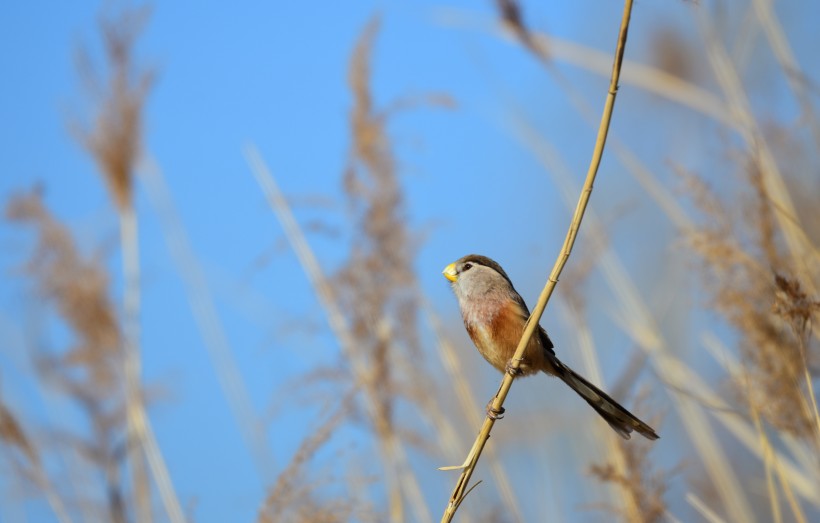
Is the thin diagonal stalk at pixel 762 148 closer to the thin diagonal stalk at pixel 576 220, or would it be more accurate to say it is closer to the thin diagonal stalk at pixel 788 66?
the thin diagonal stalk at pixel 788 66

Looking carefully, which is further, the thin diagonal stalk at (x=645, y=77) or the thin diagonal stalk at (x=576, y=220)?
the thin diagonal stalk at (x=645, y=77)

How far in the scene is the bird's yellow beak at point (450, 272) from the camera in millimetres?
2209

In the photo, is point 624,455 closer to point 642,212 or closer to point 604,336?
point 604,336

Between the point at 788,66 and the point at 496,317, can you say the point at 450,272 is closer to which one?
the point at 496,317

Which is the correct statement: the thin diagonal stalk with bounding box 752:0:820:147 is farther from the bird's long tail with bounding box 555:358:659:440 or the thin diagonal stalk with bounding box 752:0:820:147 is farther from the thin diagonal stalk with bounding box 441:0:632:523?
the thin diagonal stalk with bounding box 441:0:632:523

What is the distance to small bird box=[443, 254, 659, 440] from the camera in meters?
2.13

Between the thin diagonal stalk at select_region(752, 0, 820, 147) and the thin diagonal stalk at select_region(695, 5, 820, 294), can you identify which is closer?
the thin diagonal stalk at select_region(695, 5, 820, 294)

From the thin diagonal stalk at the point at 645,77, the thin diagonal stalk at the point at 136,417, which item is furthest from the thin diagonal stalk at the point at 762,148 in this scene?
the thin diagonal stalk at the point at 136,417

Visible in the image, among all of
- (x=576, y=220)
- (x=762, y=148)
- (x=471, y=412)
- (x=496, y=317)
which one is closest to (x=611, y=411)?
(x=496, y=317)

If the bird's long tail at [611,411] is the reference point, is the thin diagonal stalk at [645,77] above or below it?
above

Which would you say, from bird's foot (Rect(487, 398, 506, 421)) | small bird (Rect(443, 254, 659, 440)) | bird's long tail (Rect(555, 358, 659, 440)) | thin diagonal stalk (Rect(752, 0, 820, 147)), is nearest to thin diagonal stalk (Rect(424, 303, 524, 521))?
small bird (Rect(443, 254, 659, 440))

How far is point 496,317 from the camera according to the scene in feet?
7.03

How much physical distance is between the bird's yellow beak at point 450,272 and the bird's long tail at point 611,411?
0.41 metres

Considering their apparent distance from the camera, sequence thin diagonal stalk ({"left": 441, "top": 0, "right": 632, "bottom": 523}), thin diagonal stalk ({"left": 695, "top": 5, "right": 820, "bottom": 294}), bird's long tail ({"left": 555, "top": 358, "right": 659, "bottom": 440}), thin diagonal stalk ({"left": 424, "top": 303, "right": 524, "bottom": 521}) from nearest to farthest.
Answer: thin diagonal stalk ({"left": 441, "top": 0, "right": 632, "bottom": 523}) → bird's long tail ({"left": 555, "top": 358, "right": 659, "bottom": 440}) → thin diagonal stalk ({"left": 695, "top": 5, "right": 820, "bottom": 294}) → thin diagonal stalk ({"left": 424, "top": 303, "right": 524, "bottom": 521})
